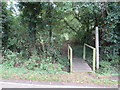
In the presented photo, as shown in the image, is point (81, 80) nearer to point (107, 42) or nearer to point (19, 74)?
point (19, 74)

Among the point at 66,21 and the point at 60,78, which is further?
the point at 66,21

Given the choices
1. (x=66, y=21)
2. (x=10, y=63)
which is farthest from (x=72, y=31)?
(x=10, y=63)

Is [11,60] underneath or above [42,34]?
underneath

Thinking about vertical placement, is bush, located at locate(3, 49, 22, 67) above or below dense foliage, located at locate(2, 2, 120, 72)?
below

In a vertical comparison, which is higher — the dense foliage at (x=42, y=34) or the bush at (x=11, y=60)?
the dense foliage at (x=42, y=34)

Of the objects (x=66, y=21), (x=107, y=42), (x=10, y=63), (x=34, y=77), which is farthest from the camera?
(x=66, y=21)

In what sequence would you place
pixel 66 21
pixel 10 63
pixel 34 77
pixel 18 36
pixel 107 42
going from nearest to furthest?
pixel 34 77 → pixel 10 63 → pixel 107 42 → pixel 18 36 → pixel 66 21

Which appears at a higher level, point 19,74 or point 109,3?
point 109,3

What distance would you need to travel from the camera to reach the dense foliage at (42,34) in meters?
4.28

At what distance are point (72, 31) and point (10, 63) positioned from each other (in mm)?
6358

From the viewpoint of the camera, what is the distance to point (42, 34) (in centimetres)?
575

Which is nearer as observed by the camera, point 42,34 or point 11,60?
point 11,60

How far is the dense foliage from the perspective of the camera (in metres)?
4.28

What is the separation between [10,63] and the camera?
420 centimetres
